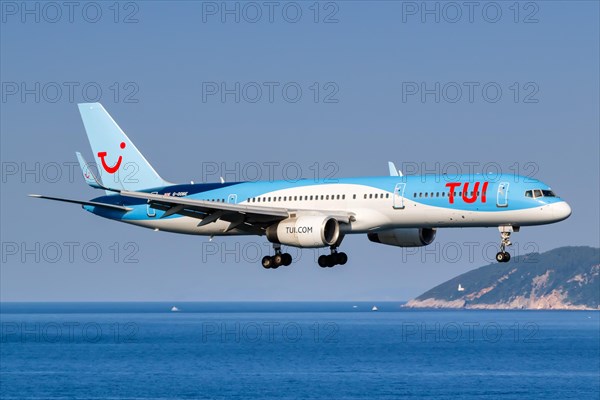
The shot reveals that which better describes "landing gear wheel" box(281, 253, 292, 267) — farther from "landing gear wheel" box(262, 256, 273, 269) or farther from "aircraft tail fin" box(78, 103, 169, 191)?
"aircraft tail fin" box(78, 103, 169, 191)

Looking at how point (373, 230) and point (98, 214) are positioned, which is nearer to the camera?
point (373, 230)

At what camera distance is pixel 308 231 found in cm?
8006

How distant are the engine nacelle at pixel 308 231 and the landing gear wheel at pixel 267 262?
214cm

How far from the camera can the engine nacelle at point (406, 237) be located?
281 ft

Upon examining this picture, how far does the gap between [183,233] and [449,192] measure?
78.3 ft

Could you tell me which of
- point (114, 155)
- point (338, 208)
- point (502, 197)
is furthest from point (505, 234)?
point (114, 155)

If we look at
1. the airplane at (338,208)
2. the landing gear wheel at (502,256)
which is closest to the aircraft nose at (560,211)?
the airplane at (338,208)

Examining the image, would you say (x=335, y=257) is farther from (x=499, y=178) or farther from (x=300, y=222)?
(x=499, y=178)

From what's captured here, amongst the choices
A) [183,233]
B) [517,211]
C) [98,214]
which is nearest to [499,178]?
[517,211]

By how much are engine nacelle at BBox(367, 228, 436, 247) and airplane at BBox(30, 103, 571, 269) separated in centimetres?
7

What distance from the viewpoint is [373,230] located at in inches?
3219

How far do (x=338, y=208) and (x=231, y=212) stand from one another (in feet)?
23.7

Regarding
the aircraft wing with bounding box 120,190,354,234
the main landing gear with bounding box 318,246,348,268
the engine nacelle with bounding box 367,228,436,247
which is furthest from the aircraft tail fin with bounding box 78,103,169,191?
the engine nacelle with bounding box 367,228,436,247

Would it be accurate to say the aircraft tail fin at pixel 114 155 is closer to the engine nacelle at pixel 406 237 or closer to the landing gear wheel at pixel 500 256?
the engine nacelle at pixel 406 237
